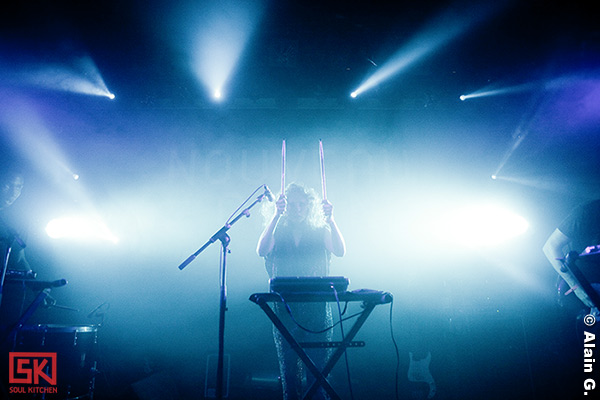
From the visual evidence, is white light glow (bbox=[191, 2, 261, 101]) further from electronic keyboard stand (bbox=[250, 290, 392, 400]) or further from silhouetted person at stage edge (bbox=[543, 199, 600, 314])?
silhouetted person at stage edge (bbox=[543, 199, 600, 314])

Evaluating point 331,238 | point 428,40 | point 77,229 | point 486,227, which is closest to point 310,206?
point 331,238

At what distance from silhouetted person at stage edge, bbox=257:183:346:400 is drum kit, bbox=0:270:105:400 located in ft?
6.33

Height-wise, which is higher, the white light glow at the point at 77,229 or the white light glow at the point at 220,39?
the white light glow at the point at 220,39

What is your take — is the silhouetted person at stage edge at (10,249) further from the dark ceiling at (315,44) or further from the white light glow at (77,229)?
the dark ceiling at (315,44)

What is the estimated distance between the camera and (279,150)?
5.15m

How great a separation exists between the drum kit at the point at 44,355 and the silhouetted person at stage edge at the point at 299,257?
1930mm

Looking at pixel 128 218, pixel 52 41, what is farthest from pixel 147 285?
pixel 52 41

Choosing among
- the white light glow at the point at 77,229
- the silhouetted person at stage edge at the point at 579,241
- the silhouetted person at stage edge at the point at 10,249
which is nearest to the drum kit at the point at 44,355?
the silhouetted person at stage edge at the point at 10,249

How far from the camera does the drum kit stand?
3.00 m

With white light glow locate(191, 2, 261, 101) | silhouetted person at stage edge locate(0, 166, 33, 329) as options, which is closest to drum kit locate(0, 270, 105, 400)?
silhouetted person at stage edge locate(0, 166, 33, 329)

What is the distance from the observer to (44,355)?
312 cm

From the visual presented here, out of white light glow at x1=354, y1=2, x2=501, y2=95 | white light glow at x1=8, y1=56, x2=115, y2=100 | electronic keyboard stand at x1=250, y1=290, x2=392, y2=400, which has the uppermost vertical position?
white light glow at x1=354, y1=2, x2=501, y2=95

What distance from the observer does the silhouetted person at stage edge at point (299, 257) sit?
254cm

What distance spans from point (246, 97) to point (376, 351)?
149 inches
